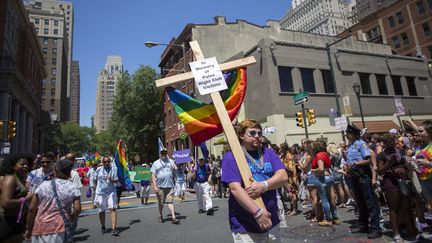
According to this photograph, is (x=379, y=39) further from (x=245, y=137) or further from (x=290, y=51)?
(x=245, y=137)

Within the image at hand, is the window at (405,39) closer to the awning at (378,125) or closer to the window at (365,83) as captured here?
the window at (365,83)

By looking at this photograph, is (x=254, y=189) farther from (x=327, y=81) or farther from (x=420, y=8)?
(x=420, y=8)

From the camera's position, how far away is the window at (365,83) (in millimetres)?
26691

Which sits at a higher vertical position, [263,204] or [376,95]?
[376,95]

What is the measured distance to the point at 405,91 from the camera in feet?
94.9

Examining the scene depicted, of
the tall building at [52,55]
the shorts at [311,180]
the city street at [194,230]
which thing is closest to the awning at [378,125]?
the city street at [194,230]

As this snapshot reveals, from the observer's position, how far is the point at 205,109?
423cm

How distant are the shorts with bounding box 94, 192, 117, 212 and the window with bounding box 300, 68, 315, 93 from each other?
63.2 ft

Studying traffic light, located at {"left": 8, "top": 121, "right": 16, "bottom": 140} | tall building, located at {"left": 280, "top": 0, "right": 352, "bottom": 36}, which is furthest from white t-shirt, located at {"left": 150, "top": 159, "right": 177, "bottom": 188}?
tall building, located at {"left": 280, "top": 0, "right": 352, "bottom": 36}

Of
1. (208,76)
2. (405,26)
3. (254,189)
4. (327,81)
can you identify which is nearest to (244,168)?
(254,189)

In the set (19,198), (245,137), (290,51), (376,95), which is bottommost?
(19,198)

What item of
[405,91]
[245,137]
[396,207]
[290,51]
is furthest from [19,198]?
[405,91]

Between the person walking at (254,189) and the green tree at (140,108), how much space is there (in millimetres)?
40378

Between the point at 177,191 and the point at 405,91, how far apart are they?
88.3 feet
